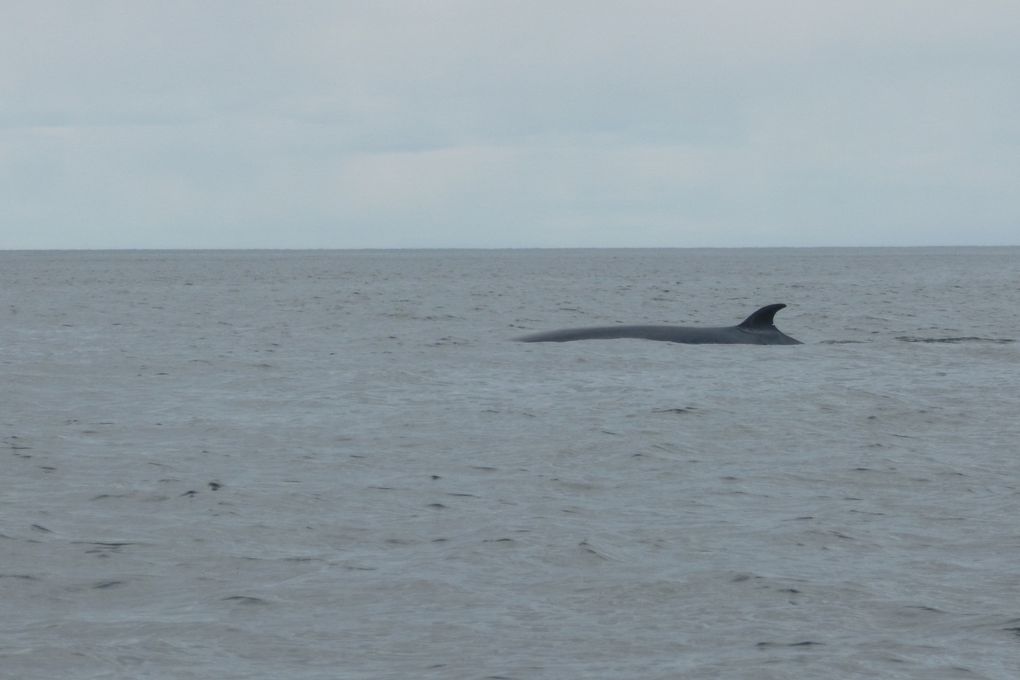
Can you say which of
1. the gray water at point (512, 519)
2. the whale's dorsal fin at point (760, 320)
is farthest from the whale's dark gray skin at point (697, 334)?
the gray water at point (512, 519)

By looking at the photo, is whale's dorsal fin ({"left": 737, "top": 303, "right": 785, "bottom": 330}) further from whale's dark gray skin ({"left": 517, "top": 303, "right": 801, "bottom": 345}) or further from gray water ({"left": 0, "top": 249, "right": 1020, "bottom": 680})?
gray water ({"left": 0, "top": 249, "right": 1020, "bottom": 680})

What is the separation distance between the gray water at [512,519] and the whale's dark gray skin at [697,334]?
2.93 m

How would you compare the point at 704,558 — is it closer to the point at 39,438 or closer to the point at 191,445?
the point at 191,445

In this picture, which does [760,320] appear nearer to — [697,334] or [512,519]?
[697,334]

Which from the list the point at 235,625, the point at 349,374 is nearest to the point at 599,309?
the point at 349,374

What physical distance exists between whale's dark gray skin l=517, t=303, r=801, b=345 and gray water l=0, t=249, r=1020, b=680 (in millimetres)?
2935

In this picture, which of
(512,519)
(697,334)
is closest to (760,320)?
(697,334)

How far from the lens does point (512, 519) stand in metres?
10.3

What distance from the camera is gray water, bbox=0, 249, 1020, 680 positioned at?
23.8ft

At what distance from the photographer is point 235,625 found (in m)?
7.58

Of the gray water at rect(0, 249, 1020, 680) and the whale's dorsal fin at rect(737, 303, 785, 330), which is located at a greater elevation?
the whale's dorsal fin at rect(737, 303, 785, 330)

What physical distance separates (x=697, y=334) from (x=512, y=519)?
16024mm

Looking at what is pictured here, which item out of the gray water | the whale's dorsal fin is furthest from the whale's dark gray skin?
the gray water

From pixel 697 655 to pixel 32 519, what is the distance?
546cm
